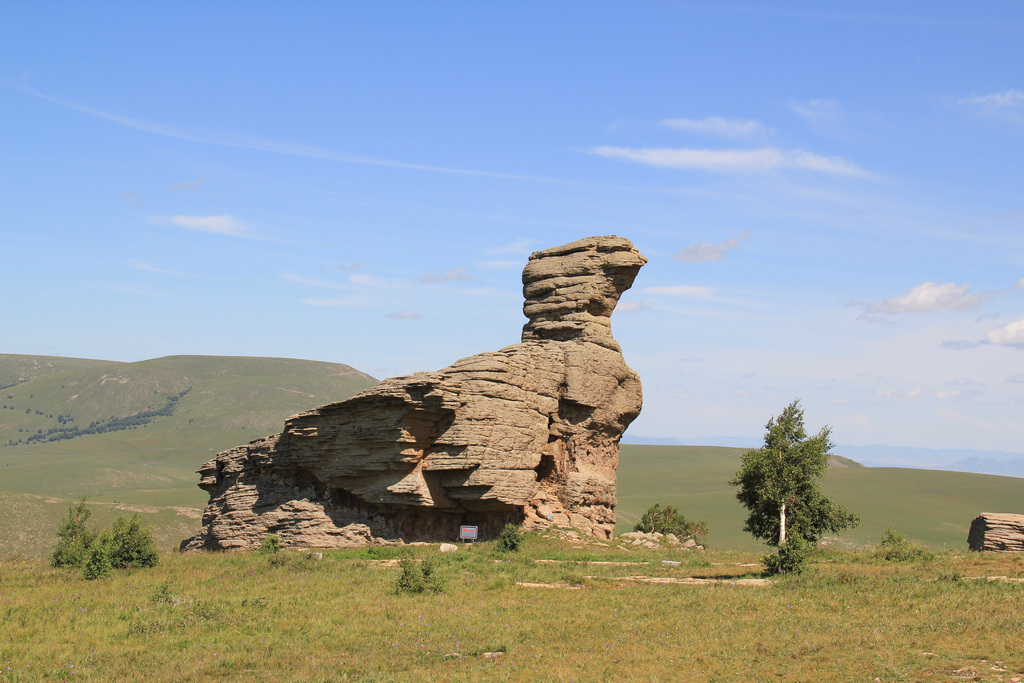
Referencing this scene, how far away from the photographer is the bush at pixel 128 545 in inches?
1045

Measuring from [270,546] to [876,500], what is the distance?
124883mm

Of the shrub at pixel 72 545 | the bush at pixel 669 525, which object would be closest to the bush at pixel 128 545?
the shrub at pixel 72 545

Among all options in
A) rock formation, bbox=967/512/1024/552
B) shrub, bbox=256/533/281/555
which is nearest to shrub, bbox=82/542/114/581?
shrub, bbox=256/533/281/555

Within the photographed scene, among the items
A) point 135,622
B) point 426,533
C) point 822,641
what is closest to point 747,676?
point 822,641

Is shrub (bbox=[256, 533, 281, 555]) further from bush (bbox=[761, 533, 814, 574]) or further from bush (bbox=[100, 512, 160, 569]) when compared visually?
bush (bbox=[761, 533, 814, 574])

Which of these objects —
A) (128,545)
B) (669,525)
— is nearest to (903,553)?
(128,545)

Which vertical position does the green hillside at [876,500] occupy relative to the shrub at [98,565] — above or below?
below

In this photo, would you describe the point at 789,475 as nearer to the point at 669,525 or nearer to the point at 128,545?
the point at 128,545

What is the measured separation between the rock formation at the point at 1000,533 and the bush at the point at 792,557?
11.6 metres

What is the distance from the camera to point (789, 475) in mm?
30953

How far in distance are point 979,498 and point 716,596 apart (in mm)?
144725

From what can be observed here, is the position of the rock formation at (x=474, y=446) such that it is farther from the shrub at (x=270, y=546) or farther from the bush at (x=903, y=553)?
the bush at (x=903, y=553)

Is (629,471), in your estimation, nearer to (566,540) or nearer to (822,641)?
(566,540)

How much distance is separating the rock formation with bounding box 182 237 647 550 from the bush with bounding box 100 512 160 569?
664 cm
